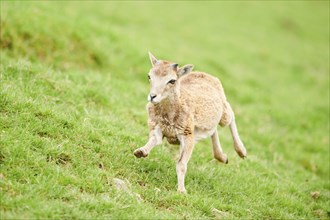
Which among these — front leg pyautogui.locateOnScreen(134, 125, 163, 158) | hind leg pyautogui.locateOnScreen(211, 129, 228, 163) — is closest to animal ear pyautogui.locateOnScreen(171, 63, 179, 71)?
front leg pyautogui.locateOnScreen(134, 125, 163, 158)

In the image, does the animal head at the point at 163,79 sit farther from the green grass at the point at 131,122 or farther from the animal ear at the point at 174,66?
the green grass at the point at 131,122

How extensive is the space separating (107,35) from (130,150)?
25.4 ft

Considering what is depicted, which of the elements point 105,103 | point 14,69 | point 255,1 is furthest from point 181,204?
point 255,1

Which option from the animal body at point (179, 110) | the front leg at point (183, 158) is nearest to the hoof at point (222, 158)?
the animal body at point (179, 110)

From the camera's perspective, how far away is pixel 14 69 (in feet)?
32.4

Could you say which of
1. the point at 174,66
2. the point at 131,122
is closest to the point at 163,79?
the point at 174,66

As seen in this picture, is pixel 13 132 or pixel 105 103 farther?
pixel 105 103

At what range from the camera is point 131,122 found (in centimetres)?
1021

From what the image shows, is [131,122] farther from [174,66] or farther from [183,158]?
[174,66]

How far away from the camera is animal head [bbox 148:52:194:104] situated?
7.66 metres

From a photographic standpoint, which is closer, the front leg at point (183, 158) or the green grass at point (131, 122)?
the green grass at point (131, 122)

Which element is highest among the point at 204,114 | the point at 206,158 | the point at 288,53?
the point at 204,114

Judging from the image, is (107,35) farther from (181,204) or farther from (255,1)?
(255,1)

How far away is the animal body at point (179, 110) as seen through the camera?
25.5ft
